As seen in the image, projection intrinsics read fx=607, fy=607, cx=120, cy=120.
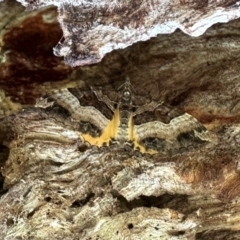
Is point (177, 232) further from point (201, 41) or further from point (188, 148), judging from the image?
point (201, 41)

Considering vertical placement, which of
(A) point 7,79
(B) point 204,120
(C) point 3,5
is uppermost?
(C) point 3,5

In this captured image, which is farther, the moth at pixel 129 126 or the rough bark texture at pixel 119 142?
the moth at pixel 129 126

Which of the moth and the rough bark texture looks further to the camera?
the moth

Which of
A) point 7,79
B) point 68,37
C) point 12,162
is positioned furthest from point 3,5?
point 12,162

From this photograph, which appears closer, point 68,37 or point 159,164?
point 68,37
